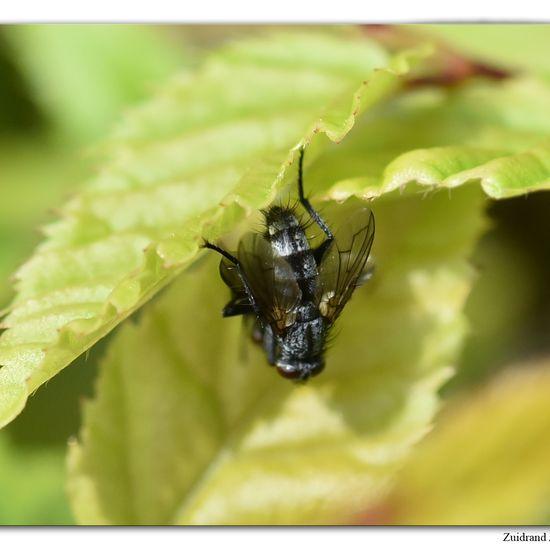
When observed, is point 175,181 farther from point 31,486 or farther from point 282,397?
point 31,486

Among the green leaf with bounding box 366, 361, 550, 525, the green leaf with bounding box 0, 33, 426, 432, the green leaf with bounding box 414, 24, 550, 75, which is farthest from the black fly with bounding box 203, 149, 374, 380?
the green leaf with bounding box 414, 24, 550, 75

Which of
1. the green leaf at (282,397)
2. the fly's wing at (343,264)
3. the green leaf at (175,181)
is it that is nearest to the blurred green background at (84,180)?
the green leaf at (175,181)

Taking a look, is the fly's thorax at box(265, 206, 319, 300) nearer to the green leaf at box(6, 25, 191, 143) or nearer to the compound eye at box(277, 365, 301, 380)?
the compound eye at box(277, 365, 301, 380)

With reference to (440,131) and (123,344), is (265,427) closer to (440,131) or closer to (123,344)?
(123,344)

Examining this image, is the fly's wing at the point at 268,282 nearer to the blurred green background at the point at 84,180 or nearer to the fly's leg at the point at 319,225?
the fly's leg at the point at 319,225
